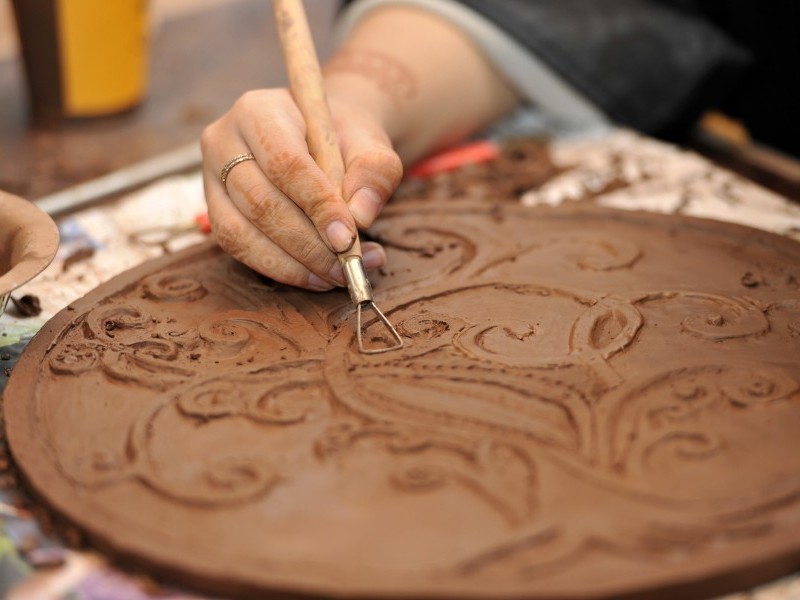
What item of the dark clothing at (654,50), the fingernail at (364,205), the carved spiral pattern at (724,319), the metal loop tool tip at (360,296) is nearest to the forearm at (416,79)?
the dark clothing at (654,50)

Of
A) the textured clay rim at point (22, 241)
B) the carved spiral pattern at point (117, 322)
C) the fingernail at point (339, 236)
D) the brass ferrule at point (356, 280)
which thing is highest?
the textured clay rim at point (22, 241)

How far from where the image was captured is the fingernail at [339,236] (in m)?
1.25

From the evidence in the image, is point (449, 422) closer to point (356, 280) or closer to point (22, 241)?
point (356, 280)

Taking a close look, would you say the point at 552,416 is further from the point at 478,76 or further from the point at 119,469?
the point at 478,76

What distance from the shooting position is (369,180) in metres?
1.32

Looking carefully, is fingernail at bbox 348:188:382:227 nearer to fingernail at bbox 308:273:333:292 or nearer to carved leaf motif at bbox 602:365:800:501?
fingernail at bbox 308:273:333:292

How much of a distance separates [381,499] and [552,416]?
9.4 inches

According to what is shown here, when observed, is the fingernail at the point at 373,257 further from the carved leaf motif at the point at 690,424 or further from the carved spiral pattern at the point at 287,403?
the carved leaf motif at the point at 690,424

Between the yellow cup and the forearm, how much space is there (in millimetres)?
603

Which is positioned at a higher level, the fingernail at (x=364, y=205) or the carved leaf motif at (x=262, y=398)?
the fingernail at (x=364, y=205)

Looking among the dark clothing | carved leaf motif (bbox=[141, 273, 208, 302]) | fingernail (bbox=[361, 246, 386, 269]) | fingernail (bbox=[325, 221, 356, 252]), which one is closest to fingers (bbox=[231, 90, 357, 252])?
fingernail (bbox=[325, 221, 356, 252])

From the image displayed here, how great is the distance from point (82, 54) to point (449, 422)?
1.60m

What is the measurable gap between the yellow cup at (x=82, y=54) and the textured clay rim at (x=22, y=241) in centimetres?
104

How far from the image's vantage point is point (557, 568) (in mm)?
893
